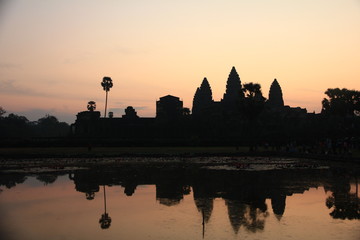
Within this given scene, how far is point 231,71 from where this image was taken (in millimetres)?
128000

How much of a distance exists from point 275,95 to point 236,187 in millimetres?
112435

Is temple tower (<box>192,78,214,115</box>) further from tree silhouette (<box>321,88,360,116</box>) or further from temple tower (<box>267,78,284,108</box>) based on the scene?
tree silhouette (<box>321,88,360,116</box>)

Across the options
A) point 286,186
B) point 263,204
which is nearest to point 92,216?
point 263,204

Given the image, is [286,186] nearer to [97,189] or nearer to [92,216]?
[97,189]

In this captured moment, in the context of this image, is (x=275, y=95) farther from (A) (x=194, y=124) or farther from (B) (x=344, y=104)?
(A) (x=194, y=124)

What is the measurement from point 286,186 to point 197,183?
4442mm

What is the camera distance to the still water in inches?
453

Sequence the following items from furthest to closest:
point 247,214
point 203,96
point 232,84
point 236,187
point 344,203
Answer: point 203,96
point 232,84
point 236,187
point 344,203
point 247,214

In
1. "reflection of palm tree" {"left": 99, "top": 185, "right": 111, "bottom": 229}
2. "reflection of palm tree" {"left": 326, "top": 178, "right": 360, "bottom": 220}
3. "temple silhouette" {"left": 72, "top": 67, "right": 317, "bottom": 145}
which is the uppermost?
"temple silhouette" {"left": 72, "top": 67, "right": 317, "bottom": 145}

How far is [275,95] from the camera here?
128750 millimetres

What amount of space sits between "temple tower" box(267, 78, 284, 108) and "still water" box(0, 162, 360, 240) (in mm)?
104735

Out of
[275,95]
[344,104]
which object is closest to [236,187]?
[344,104]

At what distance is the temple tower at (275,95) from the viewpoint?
128 metres

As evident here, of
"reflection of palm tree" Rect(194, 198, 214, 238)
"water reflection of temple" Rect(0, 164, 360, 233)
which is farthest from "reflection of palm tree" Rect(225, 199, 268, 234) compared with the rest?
"reflection of palm tree" Rect(194, 198, 214, 238)
